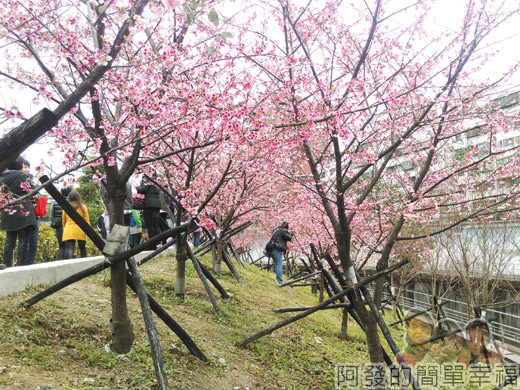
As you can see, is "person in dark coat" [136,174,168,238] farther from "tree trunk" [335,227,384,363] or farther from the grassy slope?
"tree trunk" [335,227,384,363]

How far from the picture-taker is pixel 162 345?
4.77 m

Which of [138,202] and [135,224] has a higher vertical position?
[138,202]

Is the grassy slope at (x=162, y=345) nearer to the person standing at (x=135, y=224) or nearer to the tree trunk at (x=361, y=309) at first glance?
the tree trunk at (x=361, y=309)

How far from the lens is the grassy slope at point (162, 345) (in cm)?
364

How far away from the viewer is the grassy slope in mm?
3645

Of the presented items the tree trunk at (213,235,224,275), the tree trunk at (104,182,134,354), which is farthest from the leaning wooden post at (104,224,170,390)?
the tree trunk at (213,235,224,275)

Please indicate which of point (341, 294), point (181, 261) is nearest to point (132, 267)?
point (181, 261)

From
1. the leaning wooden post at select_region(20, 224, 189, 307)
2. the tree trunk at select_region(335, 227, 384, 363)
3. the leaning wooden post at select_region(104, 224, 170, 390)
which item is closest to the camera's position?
the leaning wooden post at select_region(104, 224, 170, 390)

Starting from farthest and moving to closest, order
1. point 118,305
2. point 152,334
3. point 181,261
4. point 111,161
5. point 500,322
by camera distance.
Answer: point 500,322
point 181,261
point 118,305
point 111,161
point 152,334

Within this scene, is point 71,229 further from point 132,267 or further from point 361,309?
point 361,309

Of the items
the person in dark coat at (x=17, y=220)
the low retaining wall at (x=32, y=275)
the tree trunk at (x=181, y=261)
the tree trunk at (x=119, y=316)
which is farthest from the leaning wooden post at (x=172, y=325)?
the person in dark coat at (x=17, y=220)

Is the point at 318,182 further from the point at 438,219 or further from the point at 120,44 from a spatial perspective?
the point at 438,219

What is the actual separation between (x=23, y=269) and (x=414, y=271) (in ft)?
49.0

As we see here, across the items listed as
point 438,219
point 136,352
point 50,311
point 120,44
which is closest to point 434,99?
point 120,44
